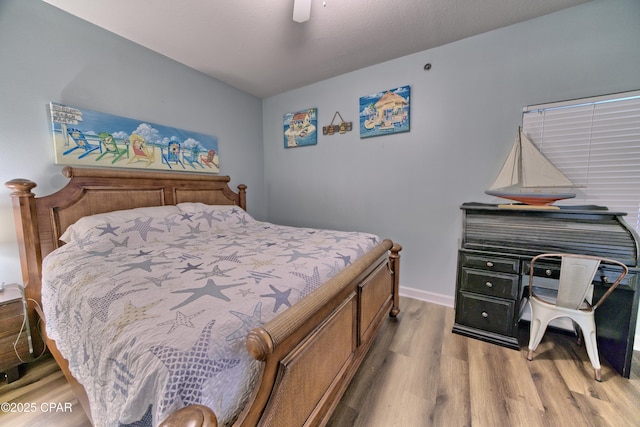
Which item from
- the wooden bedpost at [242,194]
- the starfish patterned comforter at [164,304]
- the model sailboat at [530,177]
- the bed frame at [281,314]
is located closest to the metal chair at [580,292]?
the model sailboat at [530,177]

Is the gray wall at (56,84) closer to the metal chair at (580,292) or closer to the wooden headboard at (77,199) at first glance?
the wooden headboard at (77,199)

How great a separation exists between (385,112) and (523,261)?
190 centimetres

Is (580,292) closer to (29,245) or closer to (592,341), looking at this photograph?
(592,341)

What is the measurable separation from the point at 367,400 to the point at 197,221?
6.44ft

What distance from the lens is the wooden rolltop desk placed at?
1.56 m

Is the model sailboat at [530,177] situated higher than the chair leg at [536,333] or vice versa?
the model sailboat at [530,177]

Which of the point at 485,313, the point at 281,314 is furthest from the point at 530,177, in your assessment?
the point at 281,314

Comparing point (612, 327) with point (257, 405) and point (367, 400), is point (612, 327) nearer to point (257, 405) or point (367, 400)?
point (367, 400)

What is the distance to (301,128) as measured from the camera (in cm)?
330

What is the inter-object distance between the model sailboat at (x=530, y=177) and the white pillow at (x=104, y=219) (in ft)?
9.77

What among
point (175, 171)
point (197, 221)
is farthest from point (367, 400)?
point (175, 171)

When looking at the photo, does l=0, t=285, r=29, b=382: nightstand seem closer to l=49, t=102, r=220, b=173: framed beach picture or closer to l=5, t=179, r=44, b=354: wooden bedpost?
l=5, t=179, r=44, b=354: wooden bedpost

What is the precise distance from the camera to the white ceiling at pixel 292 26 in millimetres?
1821

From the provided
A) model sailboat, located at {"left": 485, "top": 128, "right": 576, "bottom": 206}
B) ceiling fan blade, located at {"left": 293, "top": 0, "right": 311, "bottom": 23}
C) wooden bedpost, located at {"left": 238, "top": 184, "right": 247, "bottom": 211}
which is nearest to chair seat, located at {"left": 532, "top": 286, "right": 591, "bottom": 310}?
model sailboat, located at {"left": 485, "top": 128, "right": 576, "bottom": 206}
